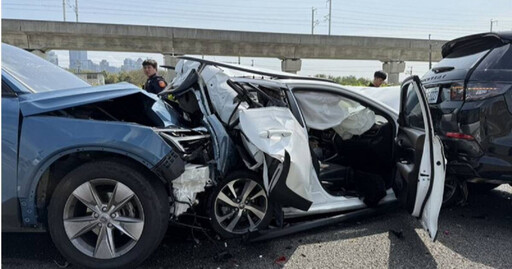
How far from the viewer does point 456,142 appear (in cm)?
346

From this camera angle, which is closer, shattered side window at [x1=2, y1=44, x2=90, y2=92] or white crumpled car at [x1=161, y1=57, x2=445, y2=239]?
shattered side window at [x1=2, y1=44, x2=90, y2=92]

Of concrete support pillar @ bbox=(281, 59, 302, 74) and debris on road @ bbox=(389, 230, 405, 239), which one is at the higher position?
concrete support pillar @ bbox=(281, 59, 302, 74)

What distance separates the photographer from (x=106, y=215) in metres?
2.67

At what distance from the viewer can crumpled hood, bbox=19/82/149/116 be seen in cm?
256

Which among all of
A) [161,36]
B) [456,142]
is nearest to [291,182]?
[456,142]

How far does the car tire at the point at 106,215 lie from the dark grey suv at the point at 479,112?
279 centimetres

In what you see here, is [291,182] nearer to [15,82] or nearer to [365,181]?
[365,181]

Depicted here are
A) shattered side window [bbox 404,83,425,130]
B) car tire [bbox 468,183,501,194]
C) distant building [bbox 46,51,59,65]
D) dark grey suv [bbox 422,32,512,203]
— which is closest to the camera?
dark grey suv [bbox 422,32,512,203]

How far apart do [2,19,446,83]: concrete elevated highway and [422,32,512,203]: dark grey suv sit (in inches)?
990

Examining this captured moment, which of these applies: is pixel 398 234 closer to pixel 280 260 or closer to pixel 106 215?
pixel 280 260

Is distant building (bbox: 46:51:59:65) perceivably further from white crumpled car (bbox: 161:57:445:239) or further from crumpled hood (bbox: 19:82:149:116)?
white crumpled car (bbox: 161:57:445:239)

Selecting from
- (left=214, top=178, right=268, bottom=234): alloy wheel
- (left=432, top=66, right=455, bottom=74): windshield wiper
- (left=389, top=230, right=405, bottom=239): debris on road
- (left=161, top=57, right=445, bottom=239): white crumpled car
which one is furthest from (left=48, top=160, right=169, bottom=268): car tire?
(left=432, top=66, right=455, bottom=74): windshield wiper

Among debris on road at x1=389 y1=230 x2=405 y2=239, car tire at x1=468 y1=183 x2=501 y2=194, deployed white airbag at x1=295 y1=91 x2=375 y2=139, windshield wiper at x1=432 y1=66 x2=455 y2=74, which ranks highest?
windshield wiper at x1=432 y1=66 x2=455 y2=74

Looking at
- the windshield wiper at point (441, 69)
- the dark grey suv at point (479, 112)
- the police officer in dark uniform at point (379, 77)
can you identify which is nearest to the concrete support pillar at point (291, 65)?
the police officer in dark uniform at point (379, 77)
